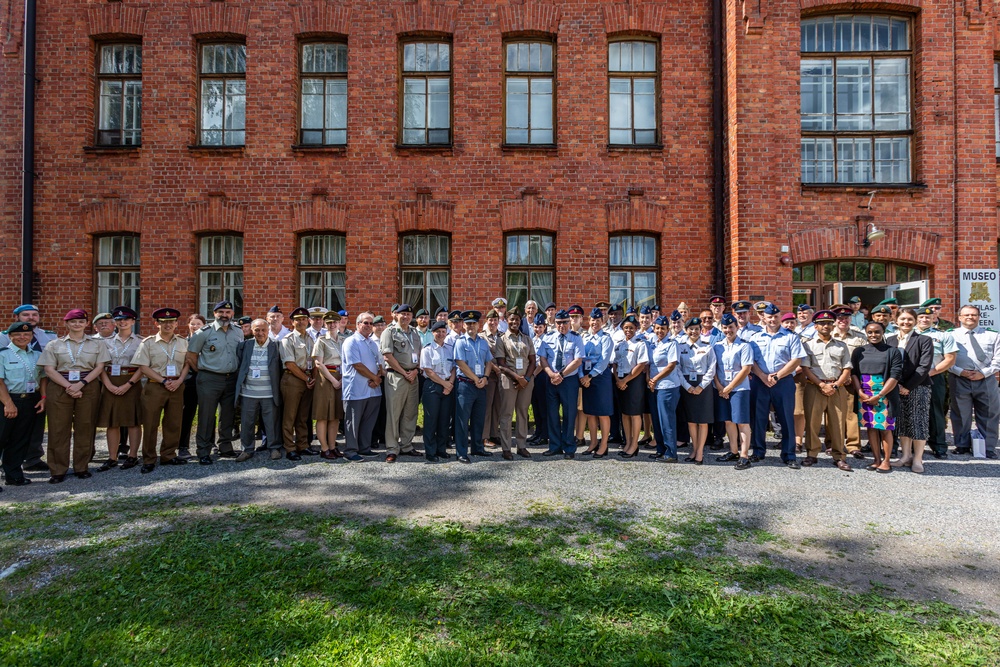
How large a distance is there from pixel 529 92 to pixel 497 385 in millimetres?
6863

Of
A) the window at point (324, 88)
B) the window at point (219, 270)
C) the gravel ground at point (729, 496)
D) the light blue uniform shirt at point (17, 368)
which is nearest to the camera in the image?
the gravel ground at point (729, 496)

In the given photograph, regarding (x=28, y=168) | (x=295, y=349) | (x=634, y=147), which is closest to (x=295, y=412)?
(x=295, y=349)

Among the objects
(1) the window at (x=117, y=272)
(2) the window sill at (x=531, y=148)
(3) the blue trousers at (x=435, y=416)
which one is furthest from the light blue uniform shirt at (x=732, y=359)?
(1) the window at (x=117, y=272)

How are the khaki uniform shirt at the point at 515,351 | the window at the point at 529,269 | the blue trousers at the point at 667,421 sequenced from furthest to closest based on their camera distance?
the window at the point at 529,269
the khaki uniform shirt at the point at 515,351
the blue trousers at the point at 667,421

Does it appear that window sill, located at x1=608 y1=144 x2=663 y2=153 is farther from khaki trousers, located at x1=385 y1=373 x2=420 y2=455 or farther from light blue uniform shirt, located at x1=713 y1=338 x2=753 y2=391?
khaki trousers, located at x1=385 y1=373 x2=420 y2=455

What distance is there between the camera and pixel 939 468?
7254 mm

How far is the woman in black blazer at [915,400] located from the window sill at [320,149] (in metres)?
10.2

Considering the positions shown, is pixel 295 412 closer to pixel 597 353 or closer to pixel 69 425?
pixel 69 425

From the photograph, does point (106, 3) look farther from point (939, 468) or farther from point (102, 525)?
point (939, 468)

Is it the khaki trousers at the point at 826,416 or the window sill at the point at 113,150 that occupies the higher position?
the window sill at the point at 113,150

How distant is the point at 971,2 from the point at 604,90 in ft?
23.5

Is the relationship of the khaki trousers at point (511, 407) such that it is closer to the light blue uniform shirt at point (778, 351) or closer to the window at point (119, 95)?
the light blue uniform shirt at point (778, 351)

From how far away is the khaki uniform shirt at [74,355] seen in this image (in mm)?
6676

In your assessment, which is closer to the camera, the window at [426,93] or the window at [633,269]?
the window at [633,269]
